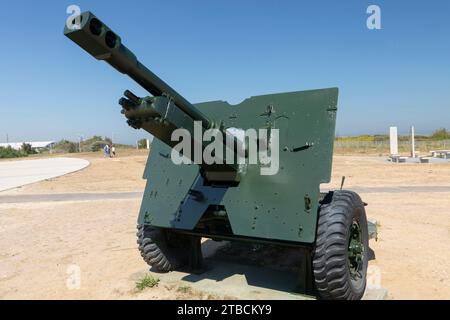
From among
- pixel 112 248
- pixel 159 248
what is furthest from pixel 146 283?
pixel 112 248

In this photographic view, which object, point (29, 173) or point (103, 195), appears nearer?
point (103, 195)

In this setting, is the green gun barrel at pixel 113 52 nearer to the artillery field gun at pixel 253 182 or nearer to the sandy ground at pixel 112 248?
the artillery field gun at pixel 253 182

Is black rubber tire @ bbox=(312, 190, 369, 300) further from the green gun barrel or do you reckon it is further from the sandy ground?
the green gun barrel

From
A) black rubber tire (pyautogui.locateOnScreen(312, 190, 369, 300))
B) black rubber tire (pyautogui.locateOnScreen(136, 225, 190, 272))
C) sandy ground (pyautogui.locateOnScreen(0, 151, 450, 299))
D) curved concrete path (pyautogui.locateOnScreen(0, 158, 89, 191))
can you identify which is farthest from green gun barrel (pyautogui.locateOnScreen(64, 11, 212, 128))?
curved concrete path (pyautogui.locateOnScreen(0, 158, 89, 191))

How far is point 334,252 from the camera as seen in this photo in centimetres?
383

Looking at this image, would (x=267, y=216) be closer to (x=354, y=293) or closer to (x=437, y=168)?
(x=354, y=293)

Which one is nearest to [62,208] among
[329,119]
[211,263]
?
[211,263]

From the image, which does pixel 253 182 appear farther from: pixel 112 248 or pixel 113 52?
pixel 112 248

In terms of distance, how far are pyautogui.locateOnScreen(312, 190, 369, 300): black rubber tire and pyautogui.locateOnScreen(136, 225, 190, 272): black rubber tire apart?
196 cm

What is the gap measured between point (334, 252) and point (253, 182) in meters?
1.06

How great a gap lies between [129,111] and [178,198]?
153 cm

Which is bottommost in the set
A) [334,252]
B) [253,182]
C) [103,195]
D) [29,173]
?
[103,195]

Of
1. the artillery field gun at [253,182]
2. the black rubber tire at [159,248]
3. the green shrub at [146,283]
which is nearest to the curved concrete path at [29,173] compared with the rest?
the black rubber tire at [159,248]

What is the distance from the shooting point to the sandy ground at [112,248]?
482cm
